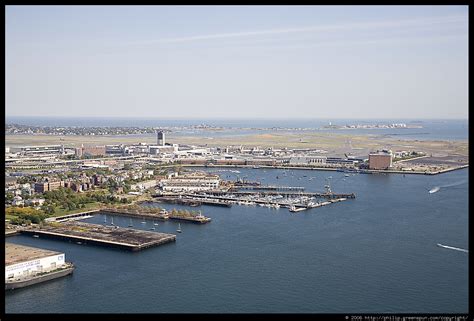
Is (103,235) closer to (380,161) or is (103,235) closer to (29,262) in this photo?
(29,262)

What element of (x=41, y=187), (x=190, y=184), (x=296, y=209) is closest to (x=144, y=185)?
(x=190, y=184)

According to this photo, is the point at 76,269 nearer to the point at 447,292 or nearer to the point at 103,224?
the point at 103,224

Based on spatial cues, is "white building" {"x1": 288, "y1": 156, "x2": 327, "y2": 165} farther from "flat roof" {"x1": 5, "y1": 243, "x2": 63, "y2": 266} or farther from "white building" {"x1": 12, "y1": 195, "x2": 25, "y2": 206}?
"flat roof" {"x1": 5, "y1": 243, "x2": 63, "y2": 266}

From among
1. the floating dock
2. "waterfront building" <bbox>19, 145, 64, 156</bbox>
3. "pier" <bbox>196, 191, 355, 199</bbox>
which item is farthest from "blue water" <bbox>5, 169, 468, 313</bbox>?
"waterfront building" <bbox>19, 145, 64, 156</bbox>

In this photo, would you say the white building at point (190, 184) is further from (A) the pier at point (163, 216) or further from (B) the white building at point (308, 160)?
(B) the white building at point (308, 160)
